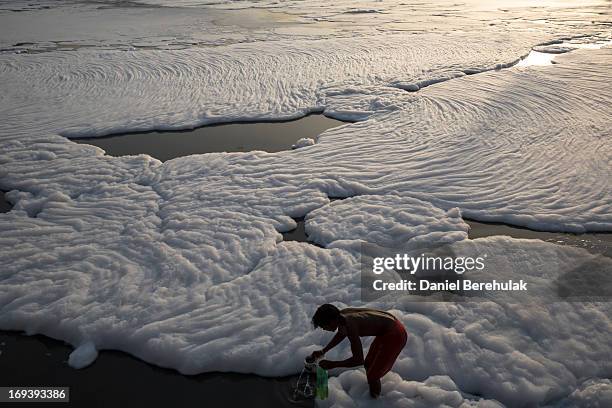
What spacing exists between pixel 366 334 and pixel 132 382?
2150 mm

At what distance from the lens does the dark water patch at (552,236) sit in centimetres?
557

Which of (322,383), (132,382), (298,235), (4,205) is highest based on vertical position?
(322,383)

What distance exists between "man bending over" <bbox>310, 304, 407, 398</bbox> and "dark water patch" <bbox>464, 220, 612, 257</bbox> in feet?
9.35

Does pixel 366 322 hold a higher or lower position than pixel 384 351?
higher

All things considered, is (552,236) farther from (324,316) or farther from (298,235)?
(324,316)

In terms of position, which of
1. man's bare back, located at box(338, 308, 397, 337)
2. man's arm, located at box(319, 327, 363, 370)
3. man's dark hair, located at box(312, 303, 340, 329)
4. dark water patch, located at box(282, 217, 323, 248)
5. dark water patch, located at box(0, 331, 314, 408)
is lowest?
dark water patch, located at box(0, 331, 314, 408)

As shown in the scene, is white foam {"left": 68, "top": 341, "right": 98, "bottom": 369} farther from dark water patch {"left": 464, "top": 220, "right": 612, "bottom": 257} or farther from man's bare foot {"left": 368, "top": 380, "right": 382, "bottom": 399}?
dark water patch {"left": 464, "top": 220, "right": 612, "bottom": 257}

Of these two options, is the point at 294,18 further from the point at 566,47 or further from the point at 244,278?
the point at 244,278

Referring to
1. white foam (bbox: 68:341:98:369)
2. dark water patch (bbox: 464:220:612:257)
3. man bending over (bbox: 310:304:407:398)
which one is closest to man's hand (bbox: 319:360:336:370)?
man bending over (bbox: 310:304:407:398)

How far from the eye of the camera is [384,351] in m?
3.56

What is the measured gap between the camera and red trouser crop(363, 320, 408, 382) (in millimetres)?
3514

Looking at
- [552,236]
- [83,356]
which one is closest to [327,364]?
[83,356]

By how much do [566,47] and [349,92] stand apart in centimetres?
922

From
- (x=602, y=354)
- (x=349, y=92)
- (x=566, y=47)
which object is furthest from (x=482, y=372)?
(x=566, y=47)
